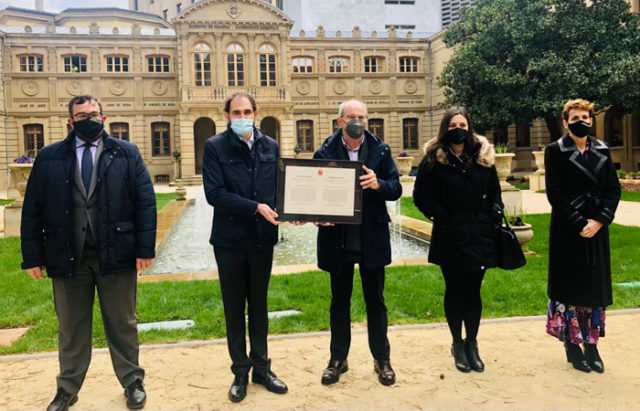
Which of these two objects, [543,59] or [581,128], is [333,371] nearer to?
[581,128]

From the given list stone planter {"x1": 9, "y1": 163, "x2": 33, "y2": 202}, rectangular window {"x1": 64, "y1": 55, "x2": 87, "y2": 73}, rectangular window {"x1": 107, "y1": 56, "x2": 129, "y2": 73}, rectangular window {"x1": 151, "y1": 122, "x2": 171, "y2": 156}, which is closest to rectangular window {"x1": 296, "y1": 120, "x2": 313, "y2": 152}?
rectangular window {"x1": 151, "y1": 122, "x2": 171, "y2": 156}

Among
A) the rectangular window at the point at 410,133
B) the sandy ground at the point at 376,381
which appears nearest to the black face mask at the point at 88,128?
the sandy ground at the point at 376,381

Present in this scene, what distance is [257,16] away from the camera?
34500 mm

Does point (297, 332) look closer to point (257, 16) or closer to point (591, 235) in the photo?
point (591, 235)

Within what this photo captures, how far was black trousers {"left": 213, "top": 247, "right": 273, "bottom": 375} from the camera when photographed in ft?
13.6

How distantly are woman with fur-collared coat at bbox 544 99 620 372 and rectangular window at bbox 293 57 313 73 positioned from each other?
34326 mm

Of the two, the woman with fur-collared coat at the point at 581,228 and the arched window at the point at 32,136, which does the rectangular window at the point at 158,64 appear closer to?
the arched window at the point at 32,136

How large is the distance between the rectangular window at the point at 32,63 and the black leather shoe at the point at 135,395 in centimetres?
3659

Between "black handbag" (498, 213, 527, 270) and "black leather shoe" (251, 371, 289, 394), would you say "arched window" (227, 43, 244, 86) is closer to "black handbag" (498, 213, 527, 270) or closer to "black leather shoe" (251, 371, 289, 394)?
"black handbag" (498, 213, 527, 270)

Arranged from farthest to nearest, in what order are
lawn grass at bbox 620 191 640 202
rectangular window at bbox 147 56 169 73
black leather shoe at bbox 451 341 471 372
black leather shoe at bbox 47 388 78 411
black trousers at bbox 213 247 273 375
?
rectangular window at bbox 147 56 169 73, lawn grass at bbox 620 191 640 202, black leather shoe at bbox 451 341 471 372, black trousers at bbox 213 247 273 375, black leather shoe at bbox 47 388 78 411

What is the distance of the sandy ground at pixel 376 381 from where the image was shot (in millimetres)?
3877

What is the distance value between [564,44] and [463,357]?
2571 centimetres

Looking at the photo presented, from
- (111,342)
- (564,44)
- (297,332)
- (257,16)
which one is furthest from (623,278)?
(257,16)

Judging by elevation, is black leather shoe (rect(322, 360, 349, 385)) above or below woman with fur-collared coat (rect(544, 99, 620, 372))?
below
